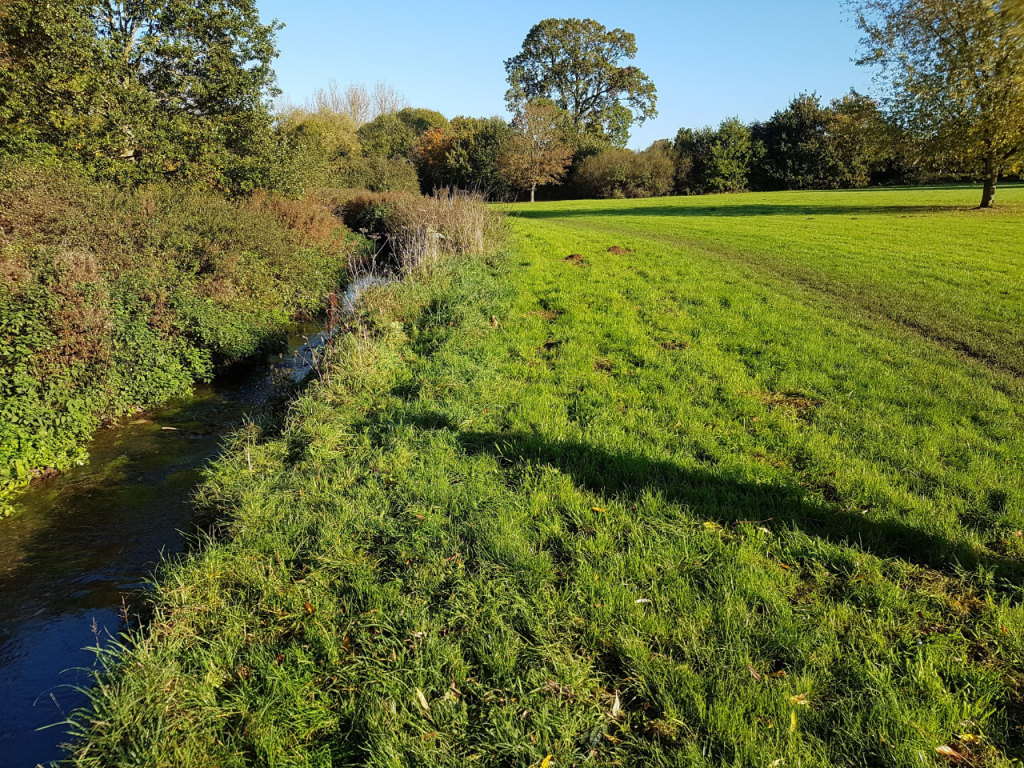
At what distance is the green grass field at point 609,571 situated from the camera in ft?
8.55

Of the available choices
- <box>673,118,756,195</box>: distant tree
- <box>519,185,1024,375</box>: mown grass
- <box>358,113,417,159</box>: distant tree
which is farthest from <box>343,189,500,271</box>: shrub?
<box>673,118,756,195</box>: distant tree

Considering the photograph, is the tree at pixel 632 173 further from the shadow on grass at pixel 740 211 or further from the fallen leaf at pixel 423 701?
the fallen leaf at pixel 423 701

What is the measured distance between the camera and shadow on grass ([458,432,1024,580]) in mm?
3649

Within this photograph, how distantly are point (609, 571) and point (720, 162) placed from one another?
50.9m

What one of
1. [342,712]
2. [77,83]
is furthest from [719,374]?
[77,83]

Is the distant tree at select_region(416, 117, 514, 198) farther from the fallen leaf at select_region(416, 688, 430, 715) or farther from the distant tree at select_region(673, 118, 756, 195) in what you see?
the fallen leaf at select_region(416, 688, 430, 715)

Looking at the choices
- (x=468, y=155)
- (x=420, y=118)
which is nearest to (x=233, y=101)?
(x=468, y=155)

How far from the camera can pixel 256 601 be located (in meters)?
3.62

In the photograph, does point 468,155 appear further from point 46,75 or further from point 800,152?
point 46,75

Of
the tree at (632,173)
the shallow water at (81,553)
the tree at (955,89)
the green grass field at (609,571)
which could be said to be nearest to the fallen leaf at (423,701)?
the green grass field at (609,571)

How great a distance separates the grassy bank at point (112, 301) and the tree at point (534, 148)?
112 feet

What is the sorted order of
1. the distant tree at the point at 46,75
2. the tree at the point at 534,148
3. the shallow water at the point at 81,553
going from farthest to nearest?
the tree at the point at 534,148
the distant tree at the point at 46,75
the shallow water at the point at 81,553

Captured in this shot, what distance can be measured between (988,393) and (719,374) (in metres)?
2.93

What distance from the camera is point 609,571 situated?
11.7ft
